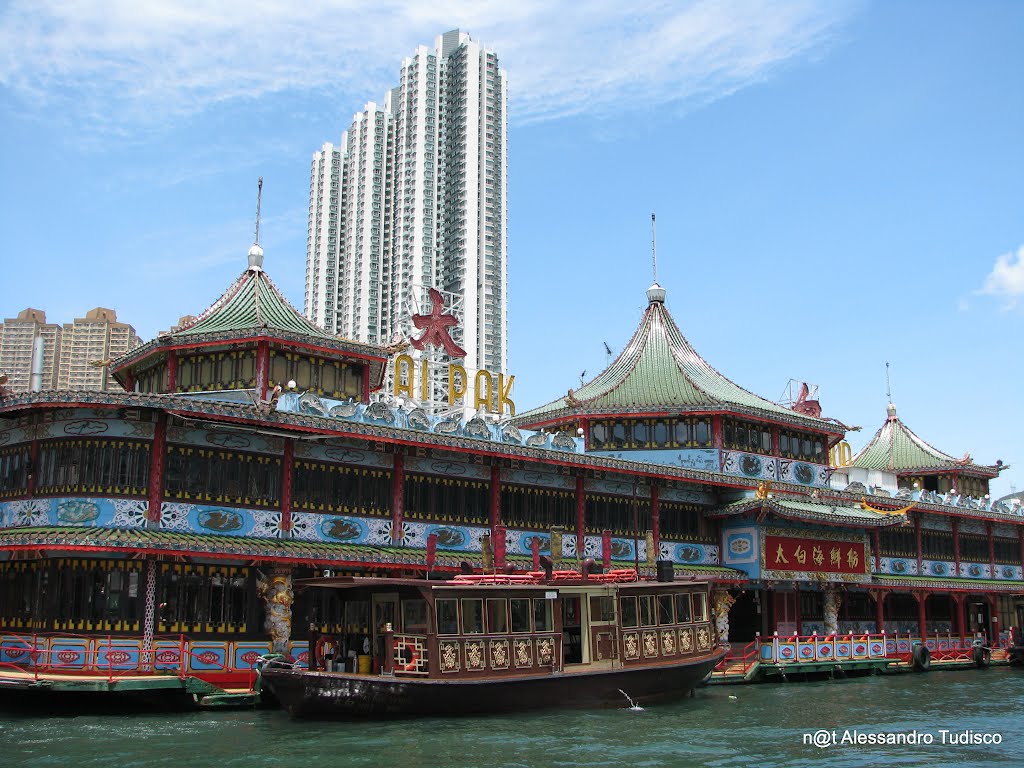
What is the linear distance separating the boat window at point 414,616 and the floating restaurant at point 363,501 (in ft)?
1.13

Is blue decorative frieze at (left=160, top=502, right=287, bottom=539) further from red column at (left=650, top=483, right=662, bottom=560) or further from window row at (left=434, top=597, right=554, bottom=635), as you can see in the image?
red column at (left=650, top=483, right=662, bottom=560)

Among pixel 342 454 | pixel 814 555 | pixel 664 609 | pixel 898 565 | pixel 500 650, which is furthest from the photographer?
pixel 898 565

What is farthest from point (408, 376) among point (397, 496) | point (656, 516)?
point (656, 516)

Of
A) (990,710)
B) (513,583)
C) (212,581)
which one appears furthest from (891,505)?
(212,581)

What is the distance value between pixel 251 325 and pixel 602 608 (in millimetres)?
13163

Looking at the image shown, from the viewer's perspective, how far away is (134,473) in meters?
27.4

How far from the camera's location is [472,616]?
25719 millimetres

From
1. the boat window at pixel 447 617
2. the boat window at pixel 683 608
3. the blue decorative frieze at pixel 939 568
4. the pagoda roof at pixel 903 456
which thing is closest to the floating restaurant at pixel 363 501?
the blue decorative frieze at pixel 939 568

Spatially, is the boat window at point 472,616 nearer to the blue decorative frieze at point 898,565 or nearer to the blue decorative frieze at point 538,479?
the blue decorative frieze at point 538,479

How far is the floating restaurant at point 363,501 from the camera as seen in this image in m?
26.9

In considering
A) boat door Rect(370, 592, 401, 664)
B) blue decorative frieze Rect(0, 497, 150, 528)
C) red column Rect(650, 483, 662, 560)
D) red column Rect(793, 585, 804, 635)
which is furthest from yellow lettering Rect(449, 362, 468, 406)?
red column Rect(793, 585, 804, 635)

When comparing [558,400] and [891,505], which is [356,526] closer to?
[558,400]

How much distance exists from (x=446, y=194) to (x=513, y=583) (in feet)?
301

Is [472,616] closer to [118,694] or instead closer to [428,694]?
[428,694]
